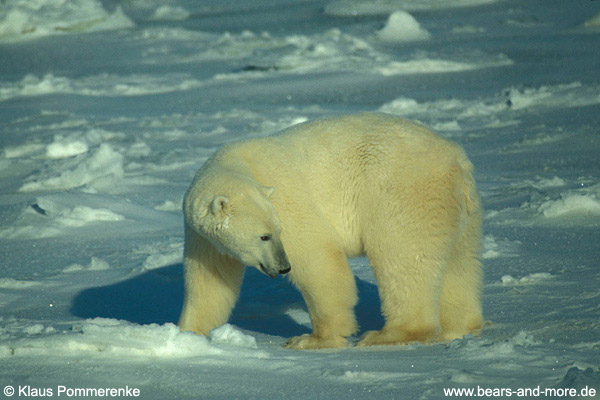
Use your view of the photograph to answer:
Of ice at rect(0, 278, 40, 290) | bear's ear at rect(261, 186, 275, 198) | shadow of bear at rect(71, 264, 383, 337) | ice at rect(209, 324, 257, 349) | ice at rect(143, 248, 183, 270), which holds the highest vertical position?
bear's ear at rect(261, 186, 275, 198)

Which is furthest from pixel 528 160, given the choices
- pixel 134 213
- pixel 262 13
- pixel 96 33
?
pixel 262 13

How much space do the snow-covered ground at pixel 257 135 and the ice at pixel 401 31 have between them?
1.6 inches

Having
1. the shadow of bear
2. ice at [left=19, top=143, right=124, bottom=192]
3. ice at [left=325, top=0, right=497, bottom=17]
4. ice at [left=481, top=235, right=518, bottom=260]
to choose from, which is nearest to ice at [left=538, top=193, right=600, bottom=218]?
ice at [left=481, top=235, right=518, bottom=260]

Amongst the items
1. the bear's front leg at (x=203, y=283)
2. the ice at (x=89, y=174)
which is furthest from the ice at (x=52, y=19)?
the bear's front leg at (x=203, y=283)

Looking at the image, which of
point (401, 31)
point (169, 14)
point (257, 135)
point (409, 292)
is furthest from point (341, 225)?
point (169, 14)

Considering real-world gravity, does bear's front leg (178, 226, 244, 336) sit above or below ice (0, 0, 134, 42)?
below

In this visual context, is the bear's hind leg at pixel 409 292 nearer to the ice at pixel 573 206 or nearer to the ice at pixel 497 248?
the ice at pixel 497 248

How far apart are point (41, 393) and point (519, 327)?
205 centimetres

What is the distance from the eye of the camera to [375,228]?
129 inches

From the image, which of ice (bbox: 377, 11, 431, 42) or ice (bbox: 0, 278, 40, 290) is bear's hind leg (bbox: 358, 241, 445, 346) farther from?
ice (bbox: 377, 11, 431, 42)

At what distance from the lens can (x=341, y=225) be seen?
344 cm

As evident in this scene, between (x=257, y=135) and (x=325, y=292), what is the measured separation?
17.4ft

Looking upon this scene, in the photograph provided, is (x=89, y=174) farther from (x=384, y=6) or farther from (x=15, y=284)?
(x=384, y=6)

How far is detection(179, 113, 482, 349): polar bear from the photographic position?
10.3 feet
